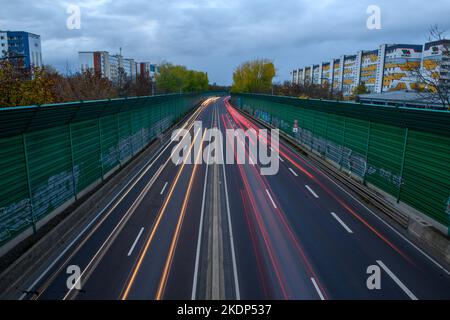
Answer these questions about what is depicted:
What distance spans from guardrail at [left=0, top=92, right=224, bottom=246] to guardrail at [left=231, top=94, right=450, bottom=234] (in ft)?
51.7

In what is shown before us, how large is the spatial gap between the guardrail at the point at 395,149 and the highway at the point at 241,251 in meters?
1.94

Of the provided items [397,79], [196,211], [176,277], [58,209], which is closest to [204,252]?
[176,277]

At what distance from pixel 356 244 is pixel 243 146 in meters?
22.5

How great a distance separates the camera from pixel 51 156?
Answer: 15008 millimetres

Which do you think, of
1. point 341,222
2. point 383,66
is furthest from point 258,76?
point 341,222

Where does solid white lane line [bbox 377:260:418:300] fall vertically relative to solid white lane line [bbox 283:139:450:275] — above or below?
below

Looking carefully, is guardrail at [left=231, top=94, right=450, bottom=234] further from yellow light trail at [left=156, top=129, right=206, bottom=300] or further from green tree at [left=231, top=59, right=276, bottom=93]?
green tree at [left=231, top=59, right=276, bottom=93]

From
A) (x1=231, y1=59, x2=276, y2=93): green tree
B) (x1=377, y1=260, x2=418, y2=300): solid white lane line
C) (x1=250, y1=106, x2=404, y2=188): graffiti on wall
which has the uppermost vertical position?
(x1=231, y1=59, x2=276, y2=93): green tree

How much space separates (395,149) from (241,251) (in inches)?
417

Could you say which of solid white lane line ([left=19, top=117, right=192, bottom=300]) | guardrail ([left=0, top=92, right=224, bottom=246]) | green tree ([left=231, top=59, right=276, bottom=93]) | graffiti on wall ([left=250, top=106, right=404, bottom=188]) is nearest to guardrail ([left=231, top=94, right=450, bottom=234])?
graffiti on wall ([left=250, top=106, right=404, bottom=188])

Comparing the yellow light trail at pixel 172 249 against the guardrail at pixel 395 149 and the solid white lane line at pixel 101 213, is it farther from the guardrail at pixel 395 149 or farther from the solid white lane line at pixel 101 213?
the guardrail at pixel 395 149

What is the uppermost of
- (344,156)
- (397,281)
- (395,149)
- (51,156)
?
(395,149)

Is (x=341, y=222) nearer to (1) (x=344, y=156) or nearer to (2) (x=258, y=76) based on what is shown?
(1) (x=344, y=156)

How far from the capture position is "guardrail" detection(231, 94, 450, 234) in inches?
549
